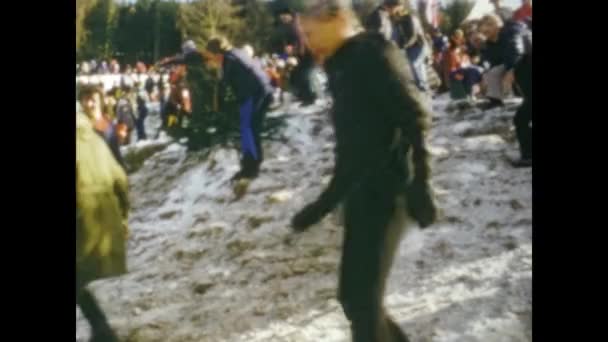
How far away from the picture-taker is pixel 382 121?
2.06 m

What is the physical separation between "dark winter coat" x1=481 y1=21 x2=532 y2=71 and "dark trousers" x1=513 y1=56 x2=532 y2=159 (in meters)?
0.03

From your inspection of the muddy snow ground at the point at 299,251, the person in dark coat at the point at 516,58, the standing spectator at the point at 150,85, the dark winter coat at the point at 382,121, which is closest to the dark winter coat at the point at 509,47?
the person in dark coat at the point at 516,58

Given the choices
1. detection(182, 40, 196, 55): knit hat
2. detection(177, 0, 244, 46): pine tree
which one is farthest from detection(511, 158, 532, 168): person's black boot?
detection(182, 40, 196, 55): knit hat

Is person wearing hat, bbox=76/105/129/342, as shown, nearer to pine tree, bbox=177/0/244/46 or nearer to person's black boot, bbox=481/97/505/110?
pine tree, bbox=177/0/244/46

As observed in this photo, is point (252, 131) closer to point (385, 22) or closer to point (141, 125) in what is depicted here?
point (141, 125)

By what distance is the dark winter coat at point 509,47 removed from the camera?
6.82ft

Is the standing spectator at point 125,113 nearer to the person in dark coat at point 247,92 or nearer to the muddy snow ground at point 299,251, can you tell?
the muddy snow ground at point 299,251

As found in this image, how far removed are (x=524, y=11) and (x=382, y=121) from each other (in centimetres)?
53

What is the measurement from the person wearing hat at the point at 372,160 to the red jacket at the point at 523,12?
0.36 metres

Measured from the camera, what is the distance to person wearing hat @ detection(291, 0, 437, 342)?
206 centimetres
